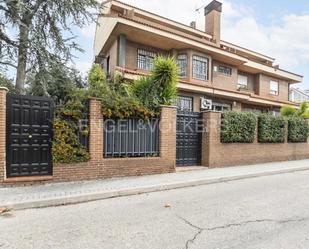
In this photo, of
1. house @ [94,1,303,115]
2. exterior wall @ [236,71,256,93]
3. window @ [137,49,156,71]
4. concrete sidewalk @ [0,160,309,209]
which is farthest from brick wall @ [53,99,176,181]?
exterior wall @ [236,71,256,93]

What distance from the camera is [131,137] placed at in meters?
9.51

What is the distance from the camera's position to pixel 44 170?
7984 millimetres

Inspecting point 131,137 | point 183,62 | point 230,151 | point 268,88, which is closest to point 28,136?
point 131,137

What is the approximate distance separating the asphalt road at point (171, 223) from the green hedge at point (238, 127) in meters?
4.52

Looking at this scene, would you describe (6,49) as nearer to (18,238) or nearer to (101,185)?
(101,185)

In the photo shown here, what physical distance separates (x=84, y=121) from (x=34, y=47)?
4066 mm

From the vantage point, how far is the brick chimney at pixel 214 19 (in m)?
23.5

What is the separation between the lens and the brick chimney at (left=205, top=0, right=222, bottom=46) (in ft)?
77.2

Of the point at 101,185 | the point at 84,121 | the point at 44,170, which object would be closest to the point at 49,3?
the point at 84,121

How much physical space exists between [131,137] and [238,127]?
5241 millimetres

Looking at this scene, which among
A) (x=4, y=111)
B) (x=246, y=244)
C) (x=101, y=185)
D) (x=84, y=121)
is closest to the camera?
(x=246, y=244)

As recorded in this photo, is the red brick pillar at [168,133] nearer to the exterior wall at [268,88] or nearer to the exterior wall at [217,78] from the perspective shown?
the exterior wall at [217,78]

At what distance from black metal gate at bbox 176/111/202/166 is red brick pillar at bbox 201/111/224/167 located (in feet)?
0.77

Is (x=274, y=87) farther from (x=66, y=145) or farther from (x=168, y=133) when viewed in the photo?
(x=66, y=145)
